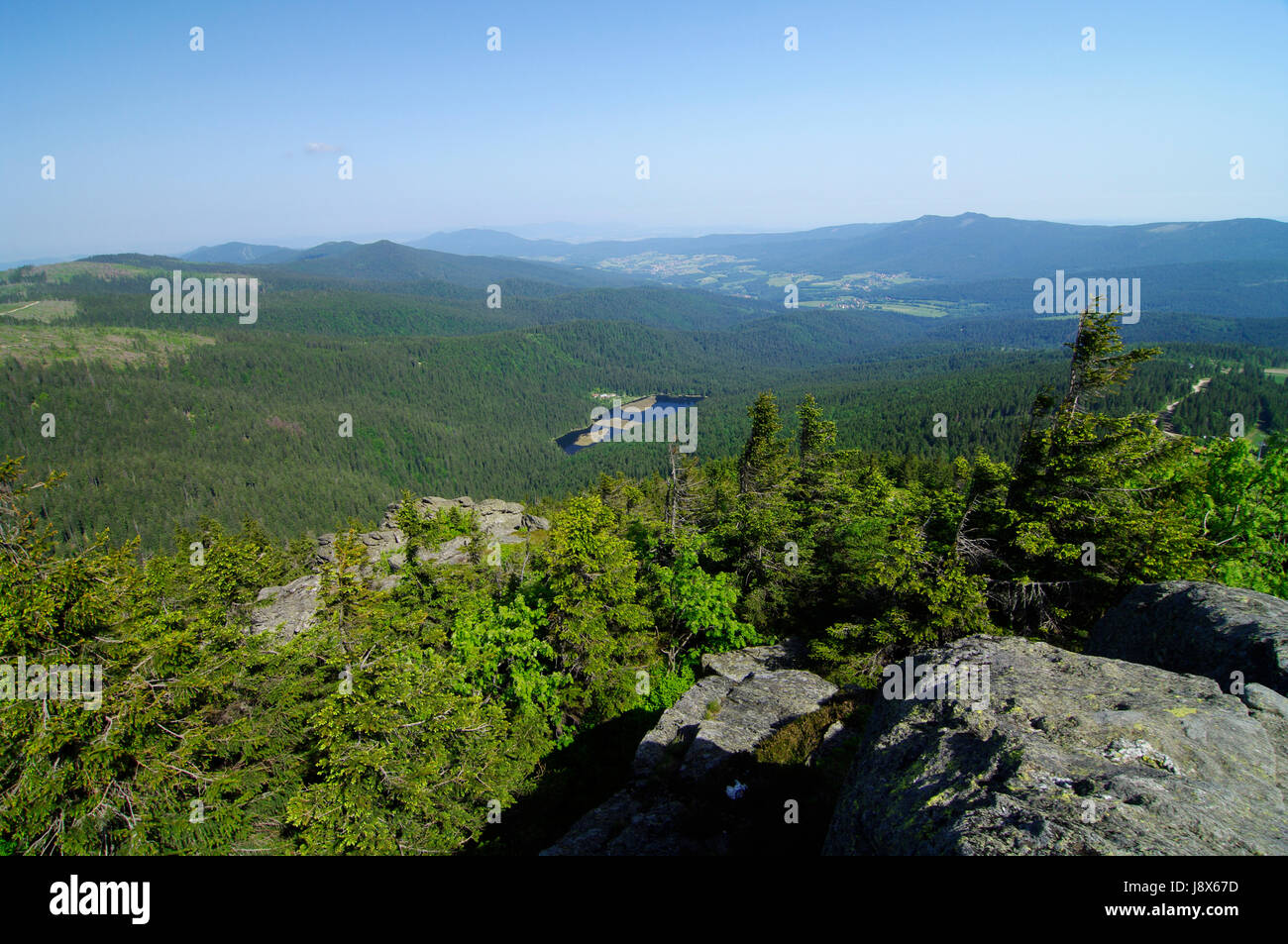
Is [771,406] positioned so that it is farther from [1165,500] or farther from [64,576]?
[64,576]

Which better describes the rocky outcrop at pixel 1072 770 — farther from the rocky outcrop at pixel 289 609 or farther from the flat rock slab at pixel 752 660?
the rocky outcrop at pixel 289 609

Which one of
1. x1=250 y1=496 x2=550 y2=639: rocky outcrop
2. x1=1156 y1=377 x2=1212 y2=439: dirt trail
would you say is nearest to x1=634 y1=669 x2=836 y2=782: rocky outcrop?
x1=250 y1=496 x2=550 y2=639: rocky outcrop

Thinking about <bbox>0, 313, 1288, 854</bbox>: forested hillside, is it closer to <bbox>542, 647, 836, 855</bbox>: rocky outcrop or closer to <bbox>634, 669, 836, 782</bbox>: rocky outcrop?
<bbox>634, 669, 836, 782</bbox>: rocky outcrop

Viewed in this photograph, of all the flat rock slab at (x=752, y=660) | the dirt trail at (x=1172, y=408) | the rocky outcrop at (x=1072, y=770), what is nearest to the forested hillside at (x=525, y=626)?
the flat rock slab at (x=752, y=660)

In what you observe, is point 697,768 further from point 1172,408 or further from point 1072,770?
point 1172,408

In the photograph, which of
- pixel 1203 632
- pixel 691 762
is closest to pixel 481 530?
pixel 691 762
